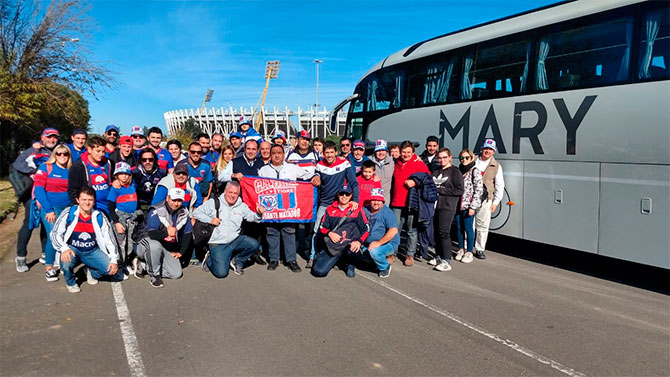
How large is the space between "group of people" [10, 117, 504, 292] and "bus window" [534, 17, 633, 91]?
4.68 ft

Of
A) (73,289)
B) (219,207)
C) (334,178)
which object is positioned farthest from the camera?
(334,178)

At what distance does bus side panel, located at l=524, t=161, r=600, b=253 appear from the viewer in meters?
6.68

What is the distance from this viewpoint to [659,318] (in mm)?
5059

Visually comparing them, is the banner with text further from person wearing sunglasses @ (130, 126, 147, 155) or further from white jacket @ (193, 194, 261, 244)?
person wearing sunglasses @ (130, 126, 147, 155)

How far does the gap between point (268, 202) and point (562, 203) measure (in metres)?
4.51

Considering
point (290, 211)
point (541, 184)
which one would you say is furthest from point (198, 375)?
point (541, 184)

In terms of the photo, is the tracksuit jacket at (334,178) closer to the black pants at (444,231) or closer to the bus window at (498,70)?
the black pants at (444,231)

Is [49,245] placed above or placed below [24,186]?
below

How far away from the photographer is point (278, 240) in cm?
697

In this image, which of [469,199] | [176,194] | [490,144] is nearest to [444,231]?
[469,199]

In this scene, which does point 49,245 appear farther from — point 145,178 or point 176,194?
point 176,194

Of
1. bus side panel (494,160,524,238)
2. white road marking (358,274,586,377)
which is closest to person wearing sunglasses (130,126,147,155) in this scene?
white road marking (358,274,586,377)

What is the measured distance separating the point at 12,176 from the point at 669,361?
796 cm

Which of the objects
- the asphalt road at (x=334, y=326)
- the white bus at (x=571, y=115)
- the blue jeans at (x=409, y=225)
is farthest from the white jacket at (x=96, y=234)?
the white bus at (x=571, y=115)
